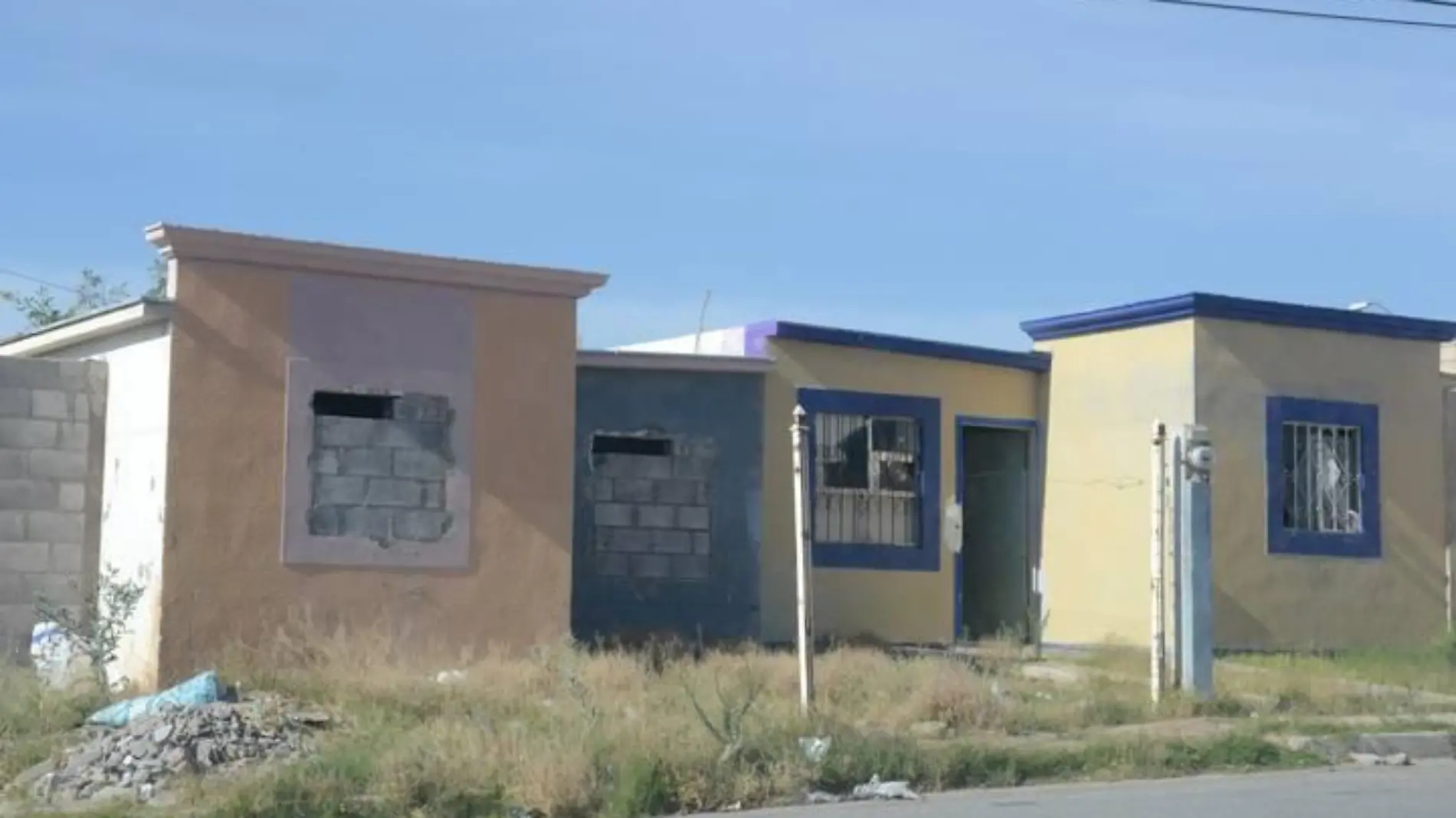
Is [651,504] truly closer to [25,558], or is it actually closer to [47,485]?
[47,485]

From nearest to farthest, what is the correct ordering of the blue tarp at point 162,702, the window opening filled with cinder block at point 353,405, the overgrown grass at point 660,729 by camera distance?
the overgrown grass at point 660,729
the blue tarp at point 162,702
the window opening filled with cinder block at point 353,405

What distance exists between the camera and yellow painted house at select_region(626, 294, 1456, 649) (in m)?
21.7

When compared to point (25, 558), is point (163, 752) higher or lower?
lower

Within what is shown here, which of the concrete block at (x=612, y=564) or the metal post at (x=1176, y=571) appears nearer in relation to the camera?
the metal post at (x=1176, y=571)

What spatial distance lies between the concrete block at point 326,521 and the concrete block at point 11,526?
8.56 feet

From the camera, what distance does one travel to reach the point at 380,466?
17484mm

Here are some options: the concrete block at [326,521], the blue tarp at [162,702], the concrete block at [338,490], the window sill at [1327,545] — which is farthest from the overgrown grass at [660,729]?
the window sill at [1327,545]

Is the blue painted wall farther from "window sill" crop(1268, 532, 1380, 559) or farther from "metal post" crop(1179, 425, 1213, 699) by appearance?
"window sill" crop(1268, 532, 1380, 559)

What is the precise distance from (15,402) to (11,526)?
1.13 m

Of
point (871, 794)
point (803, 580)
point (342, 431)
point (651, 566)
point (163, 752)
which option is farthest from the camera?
point (651, 566)

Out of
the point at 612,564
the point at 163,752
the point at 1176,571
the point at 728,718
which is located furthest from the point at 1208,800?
the point at 612,564

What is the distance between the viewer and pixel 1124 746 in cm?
1403

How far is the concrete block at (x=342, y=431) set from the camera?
679 inches

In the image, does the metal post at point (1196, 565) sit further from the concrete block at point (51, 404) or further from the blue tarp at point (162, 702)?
the concrete block at point (51, 404)
